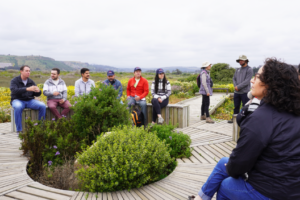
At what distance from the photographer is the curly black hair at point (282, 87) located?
1.38m

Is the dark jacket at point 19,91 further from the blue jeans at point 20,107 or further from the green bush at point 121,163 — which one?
the green bush at point 121,163

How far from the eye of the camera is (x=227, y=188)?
1.70m

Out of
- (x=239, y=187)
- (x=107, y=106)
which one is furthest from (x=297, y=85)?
(x=107, y=106)

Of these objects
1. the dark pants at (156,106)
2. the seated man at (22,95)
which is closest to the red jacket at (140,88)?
the dark pants at (156,106)

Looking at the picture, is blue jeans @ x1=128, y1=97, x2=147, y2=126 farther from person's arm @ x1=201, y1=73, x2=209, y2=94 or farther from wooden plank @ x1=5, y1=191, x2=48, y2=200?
wooden plank @ x1=5, y1=191, x2=48, y2=200

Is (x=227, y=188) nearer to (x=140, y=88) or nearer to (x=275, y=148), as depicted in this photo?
(x=275, y=148)

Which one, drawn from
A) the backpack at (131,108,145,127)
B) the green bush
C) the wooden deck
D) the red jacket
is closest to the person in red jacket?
the red jacket

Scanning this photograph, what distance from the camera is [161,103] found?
18.5 ft

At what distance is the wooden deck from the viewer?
2387mm

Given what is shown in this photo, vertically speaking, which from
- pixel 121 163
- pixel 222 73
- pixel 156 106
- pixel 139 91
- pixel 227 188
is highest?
pixel 222 73

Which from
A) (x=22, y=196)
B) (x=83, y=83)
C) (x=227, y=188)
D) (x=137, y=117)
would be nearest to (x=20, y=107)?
(x=83, y=83)

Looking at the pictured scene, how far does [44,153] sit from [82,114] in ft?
3.11

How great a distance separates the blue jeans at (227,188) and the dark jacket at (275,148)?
0.42 ft

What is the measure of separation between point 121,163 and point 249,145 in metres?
1.58
